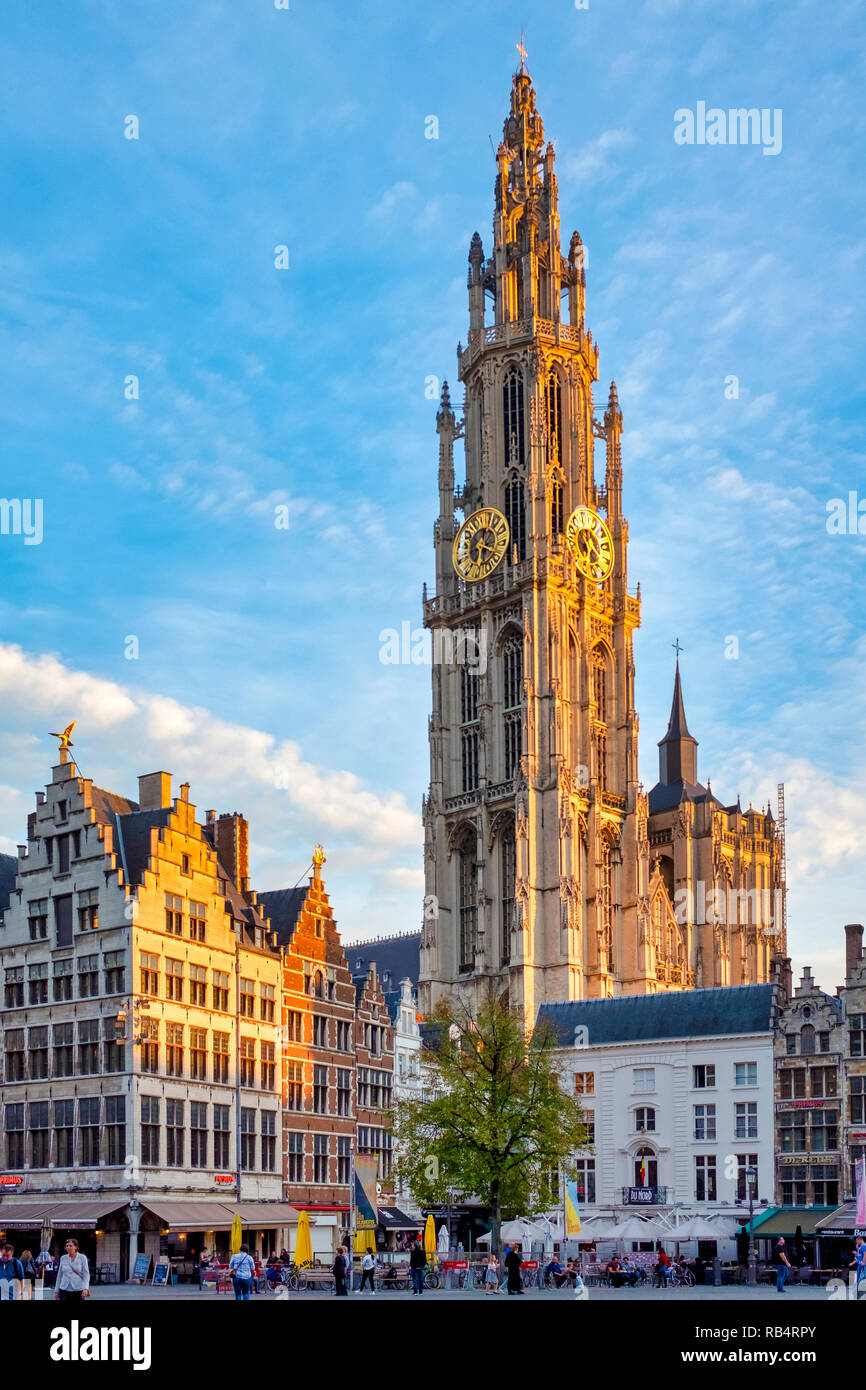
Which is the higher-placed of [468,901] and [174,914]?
[468,901]

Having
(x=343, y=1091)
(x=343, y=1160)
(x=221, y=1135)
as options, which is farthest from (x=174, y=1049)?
(x=343, y=1160)

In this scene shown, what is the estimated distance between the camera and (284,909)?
75.9 metres

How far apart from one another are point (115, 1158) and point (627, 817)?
68922mm

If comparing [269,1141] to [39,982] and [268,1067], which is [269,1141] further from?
[39,982]

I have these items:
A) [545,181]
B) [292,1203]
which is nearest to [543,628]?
[545,181]

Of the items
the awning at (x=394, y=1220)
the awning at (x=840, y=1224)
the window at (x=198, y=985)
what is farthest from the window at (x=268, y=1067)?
the awning at (x=840, y=1224)

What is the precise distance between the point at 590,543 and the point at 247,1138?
69.8 metres

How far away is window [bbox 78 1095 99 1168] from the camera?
61438 mm

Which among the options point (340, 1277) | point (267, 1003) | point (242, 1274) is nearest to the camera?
point (242, 1274)

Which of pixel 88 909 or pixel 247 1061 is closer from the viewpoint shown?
pixel 88 909

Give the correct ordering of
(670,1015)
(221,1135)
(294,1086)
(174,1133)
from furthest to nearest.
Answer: (670,1015)
(294,1086)
(221,1135)
(174,1133)

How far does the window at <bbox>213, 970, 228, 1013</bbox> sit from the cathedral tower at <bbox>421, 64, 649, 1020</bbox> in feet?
156

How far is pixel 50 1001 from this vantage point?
63.6 meters
